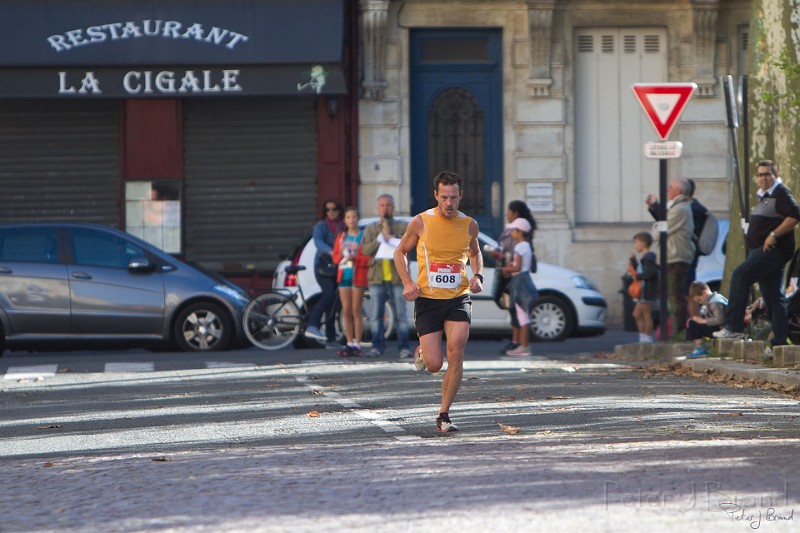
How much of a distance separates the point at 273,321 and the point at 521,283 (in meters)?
2.95

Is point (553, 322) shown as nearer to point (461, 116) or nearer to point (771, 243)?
point (461, 116)

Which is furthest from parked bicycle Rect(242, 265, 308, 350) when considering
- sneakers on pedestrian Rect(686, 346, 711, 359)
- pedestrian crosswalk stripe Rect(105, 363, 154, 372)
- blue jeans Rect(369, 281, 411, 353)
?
A: sneakers on pedestrian Rect(686, 346, 711, 359)

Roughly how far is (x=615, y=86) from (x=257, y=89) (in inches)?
227

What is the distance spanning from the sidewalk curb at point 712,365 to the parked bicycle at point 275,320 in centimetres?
→ 371

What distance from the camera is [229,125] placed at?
2484 centimetres

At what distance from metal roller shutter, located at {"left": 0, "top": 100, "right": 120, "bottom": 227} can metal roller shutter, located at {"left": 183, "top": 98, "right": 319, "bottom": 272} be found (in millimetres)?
1254

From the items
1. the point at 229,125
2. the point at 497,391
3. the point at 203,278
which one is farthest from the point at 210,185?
the point at 497,391

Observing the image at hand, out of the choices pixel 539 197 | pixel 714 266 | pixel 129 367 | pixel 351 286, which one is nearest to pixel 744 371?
pixel 351 286

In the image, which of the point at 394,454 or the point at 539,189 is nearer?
the point at 394,454

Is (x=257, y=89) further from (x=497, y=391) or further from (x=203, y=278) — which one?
(x=497, y=391)

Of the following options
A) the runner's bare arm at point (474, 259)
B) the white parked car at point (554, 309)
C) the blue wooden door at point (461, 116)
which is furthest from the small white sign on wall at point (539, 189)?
the runner's bare arm at point (474, 259)

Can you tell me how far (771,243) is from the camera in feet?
46.2

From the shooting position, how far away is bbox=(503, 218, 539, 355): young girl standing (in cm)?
1780

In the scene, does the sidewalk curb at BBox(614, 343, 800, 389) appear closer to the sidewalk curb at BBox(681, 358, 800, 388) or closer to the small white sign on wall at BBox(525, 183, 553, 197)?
the sidewalk curb at BBox(681, 358, 800, 388)
